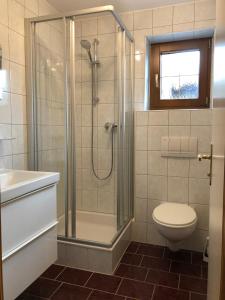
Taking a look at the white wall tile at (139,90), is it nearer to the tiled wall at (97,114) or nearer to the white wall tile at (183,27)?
the tiled wall at (97,114)

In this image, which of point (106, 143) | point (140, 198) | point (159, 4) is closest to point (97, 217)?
point (140, 198)

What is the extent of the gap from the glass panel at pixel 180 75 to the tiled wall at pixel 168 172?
0.34m

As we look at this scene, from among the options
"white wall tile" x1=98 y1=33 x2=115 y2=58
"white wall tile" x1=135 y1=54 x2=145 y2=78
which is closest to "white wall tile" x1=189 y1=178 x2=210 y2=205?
"white wall tile" x1=135 y1=54 x2=145 y2=78

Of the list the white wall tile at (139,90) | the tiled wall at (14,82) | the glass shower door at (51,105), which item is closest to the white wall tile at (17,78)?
the tiled wall at (14,82)

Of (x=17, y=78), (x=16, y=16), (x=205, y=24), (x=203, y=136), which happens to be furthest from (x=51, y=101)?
(x=205, y=24)

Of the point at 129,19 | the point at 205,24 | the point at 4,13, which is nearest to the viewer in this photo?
the point at 4,13

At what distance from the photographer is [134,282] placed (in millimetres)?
1877

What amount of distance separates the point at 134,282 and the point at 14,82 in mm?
1870

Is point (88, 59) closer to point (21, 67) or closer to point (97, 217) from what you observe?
point (21, 67)

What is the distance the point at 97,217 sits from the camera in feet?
8.71

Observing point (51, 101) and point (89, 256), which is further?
point (51, 101)

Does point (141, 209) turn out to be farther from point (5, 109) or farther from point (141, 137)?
point (5, 109)

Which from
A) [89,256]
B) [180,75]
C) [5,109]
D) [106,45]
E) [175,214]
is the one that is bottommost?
[89,256]

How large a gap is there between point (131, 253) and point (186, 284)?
0.61 m
